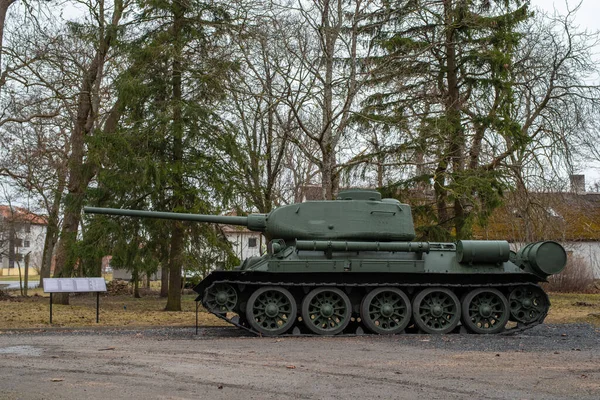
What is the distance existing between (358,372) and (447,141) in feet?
41.2

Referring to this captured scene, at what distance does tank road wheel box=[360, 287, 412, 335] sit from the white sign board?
563 centimetres

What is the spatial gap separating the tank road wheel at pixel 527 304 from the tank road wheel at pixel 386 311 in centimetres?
226

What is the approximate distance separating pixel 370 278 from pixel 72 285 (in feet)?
20.8

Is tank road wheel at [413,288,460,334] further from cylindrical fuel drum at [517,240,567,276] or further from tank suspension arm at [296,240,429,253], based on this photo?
cylindrical fuel drum at [517,240,567,276]

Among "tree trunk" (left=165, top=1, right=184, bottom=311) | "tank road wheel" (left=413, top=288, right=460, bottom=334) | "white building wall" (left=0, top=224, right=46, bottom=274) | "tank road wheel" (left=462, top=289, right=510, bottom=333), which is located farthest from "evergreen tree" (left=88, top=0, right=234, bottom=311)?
"white building wall" (left=0, top=224, right=46, bottom=274)

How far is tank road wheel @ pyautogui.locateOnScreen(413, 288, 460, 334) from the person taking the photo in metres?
14.4

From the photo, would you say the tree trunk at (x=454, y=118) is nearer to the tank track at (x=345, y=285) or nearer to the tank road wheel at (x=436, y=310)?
the tank track at (x=345, y=285)

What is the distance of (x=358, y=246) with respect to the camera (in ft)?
46.1

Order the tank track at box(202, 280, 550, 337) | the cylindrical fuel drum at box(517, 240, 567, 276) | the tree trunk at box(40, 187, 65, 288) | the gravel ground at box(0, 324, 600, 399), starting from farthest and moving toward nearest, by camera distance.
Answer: the tree trunk at box(40, 187, 65, 288) < the cylindrical fuel drum at box(517, 240, 567, 276) < the tank track at box(202, 280, 550, 337) < the gravel ground at box(0, 324, 600, 399)

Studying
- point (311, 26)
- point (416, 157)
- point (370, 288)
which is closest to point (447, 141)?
point (416, 157)

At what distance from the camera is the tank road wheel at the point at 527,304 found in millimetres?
14875

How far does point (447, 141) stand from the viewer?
20.6m

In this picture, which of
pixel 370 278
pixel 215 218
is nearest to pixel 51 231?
pixel 215 218

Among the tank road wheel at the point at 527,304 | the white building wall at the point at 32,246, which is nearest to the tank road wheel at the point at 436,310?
the tank road wheel at the point at 527,304
